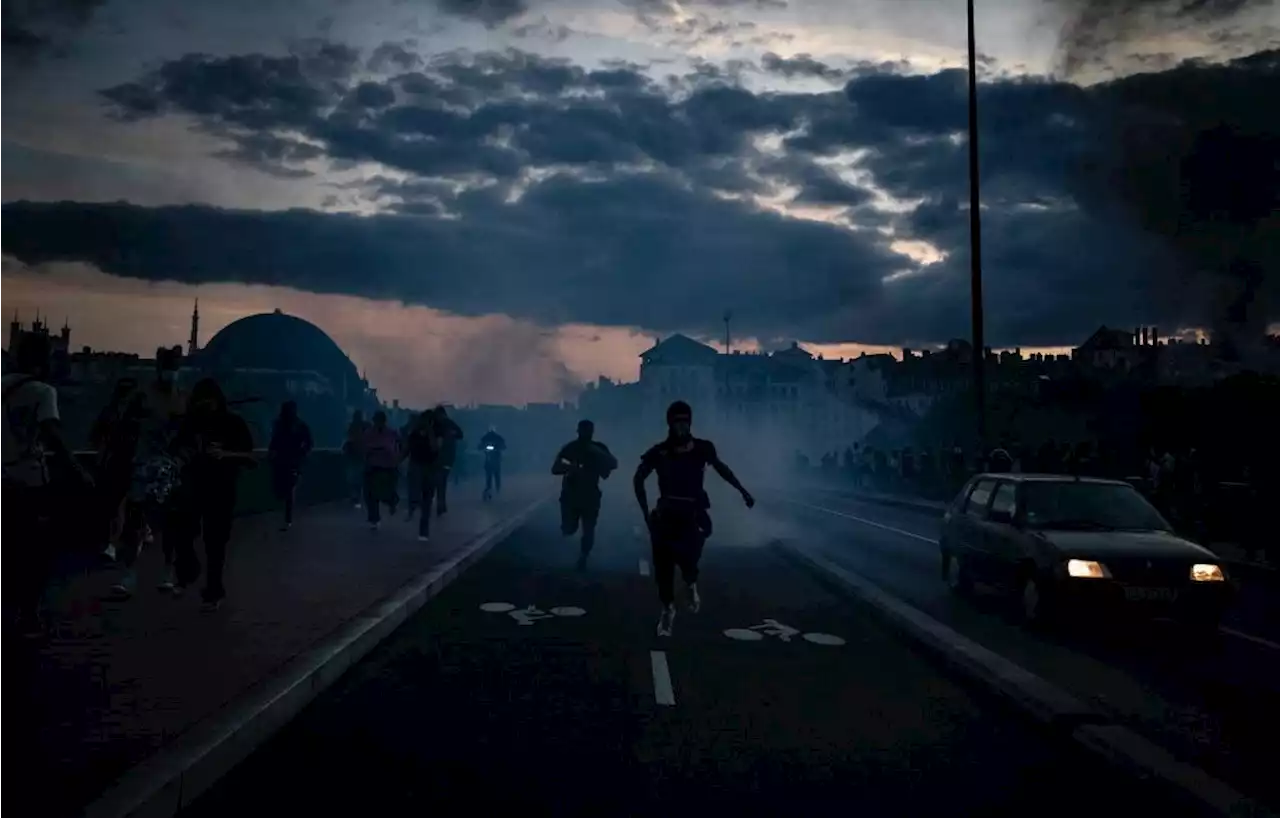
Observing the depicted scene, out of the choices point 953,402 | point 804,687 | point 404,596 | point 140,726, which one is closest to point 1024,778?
point 804,687

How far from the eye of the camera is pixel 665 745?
655cm

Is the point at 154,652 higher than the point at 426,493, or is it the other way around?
the point at 426,493

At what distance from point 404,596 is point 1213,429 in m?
18.1

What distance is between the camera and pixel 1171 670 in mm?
9258

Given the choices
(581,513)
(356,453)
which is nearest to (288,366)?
(356,453)

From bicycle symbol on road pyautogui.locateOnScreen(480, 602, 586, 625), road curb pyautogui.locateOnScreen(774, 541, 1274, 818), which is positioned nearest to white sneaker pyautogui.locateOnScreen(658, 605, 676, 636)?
bicycle symbol on road pyautogui.locateOnScreen(480, 602, 586, 625)

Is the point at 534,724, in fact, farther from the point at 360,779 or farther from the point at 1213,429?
the point at 1213,429

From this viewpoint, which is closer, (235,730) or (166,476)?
(235,730)

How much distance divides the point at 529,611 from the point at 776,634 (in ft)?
8.65

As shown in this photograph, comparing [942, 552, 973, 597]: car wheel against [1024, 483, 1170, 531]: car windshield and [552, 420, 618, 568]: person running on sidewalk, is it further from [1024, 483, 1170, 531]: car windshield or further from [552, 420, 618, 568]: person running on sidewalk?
[552, 420, 618, 568]: person running on sidewalk

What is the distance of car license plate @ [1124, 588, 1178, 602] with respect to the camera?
10.4 m

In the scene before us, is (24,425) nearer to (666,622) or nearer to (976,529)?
(666,622)

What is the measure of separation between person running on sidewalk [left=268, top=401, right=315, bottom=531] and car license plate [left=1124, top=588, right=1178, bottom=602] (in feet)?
42.1

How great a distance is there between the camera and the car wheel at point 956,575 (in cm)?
1370
